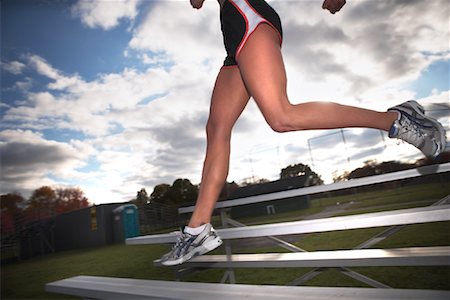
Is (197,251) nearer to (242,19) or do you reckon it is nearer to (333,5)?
(242,19)

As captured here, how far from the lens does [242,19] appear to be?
938 millimetres

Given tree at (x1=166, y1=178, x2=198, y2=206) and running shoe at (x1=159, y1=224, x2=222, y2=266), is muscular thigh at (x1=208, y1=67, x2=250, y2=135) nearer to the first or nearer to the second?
running shoe at (x1=159, y1=224, x2=222, y2=266)

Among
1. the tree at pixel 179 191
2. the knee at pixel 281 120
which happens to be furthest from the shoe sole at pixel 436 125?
the tree at pixel 179 191

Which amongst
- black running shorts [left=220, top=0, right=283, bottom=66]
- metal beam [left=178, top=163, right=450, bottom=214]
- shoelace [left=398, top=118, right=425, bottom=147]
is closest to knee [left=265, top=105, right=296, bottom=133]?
black running shorts [left=220, top=0, right=283, bottom=66]

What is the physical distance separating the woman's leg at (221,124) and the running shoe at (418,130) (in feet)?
1.78

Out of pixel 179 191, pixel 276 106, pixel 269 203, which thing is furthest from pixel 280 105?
pixel 179 191

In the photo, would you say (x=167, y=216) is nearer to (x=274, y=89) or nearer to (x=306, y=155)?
(x=306, y=155)

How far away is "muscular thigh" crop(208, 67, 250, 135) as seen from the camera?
1.14 m

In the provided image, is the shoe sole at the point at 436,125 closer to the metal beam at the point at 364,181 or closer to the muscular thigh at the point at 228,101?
the metal beam at the point at 364,181

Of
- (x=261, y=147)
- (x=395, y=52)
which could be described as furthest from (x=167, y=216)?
(x=395, y=52)

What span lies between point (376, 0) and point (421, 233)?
8.90 m

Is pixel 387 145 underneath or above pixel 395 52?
underneath

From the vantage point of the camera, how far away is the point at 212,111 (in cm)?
119

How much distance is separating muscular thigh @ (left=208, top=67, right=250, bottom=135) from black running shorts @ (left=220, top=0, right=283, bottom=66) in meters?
0.16
